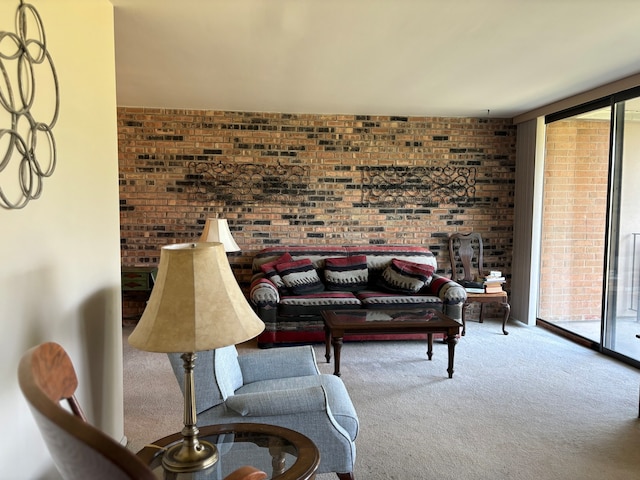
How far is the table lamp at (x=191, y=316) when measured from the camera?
53.4 inches

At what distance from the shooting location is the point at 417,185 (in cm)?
541

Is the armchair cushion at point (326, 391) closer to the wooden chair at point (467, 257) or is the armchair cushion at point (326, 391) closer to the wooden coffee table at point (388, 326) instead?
the wooden coffee table at point (388, 326)

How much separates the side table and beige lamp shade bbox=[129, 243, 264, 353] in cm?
42

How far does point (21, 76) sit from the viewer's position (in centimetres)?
145

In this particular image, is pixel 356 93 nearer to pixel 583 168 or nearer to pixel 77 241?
pixel 583 168

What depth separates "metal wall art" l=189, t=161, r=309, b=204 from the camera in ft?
16.8

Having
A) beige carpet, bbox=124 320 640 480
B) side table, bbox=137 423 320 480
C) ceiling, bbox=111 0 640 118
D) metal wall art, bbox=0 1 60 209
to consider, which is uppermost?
ceiling, bbox=111 0 640 118

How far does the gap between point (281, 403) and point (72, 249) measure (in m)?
1.08

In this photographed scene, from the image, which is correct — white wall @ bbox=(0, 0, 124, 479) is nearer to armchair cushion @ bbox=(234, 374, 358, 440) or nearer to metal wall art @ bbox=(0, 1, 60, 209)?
metal wall art @ bbox=(0, 1, 60, 209)

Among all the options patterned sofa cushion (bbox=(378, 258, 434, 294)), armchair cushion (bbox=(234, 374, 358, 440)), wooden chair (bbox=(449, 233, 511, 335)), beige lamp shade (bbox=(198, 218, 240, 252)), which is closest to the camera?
armchair cushion (bbox=(234, 374, 358, 440))

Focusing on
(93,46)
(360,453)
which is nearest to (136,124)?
(93,46)

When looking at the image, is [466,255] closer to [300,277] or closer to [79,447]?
[300,277]

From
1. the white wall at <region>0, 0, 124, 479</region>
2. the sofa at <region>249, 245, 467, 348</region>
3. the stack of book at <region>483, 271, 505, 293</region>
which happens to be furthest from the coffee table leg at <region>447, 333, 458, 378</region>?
the white wall at <region>0, 0, 124, 479</region>

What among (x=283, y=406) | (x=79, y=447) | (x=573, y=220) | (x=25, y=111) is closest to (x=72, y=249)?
(x=25, y=111)
